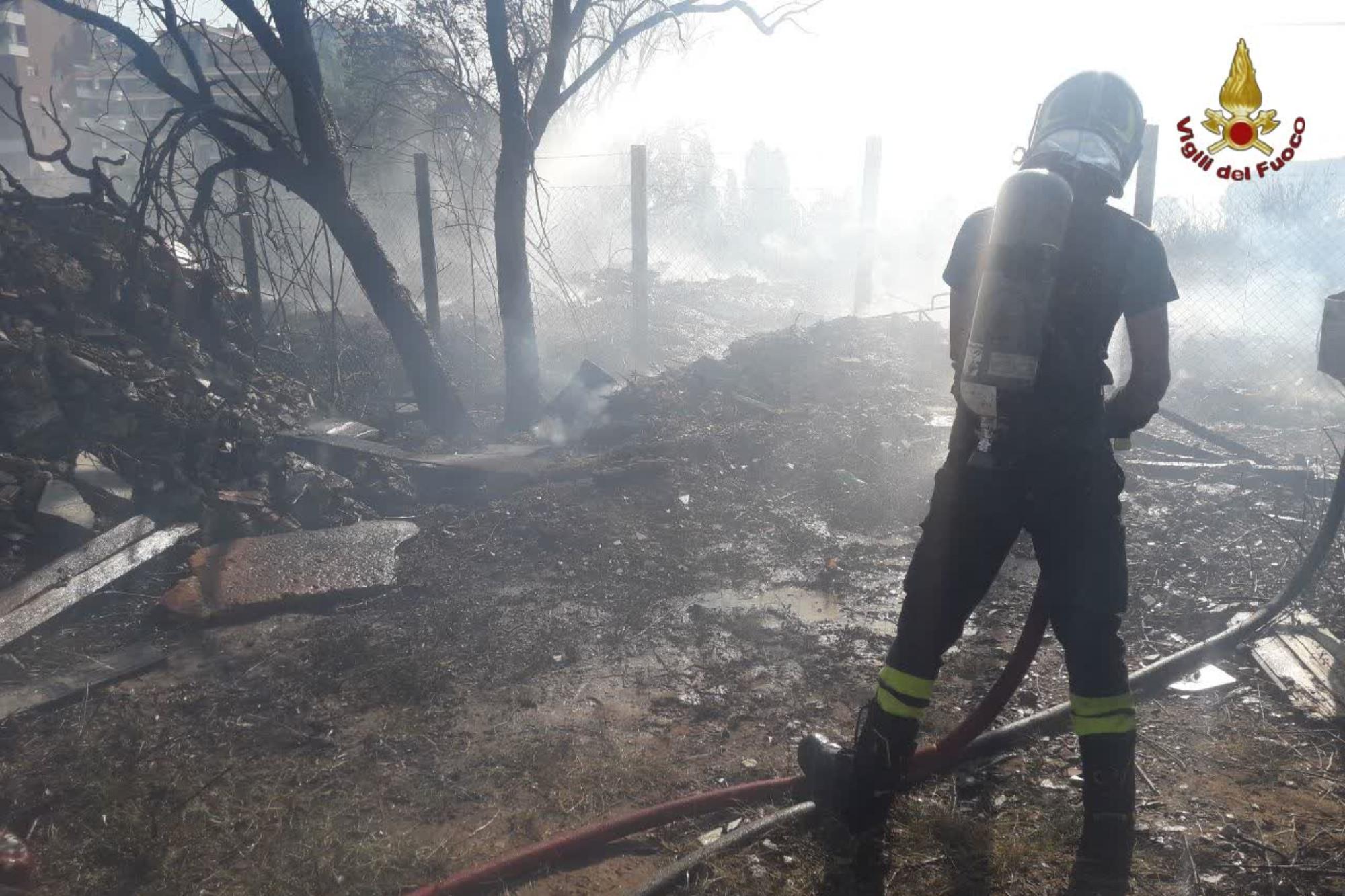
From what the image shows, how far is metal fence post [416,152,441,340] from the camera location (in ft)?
27.8

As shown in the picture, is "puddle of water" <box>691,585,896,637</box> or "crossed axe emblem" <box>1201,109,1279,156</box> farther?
"crossed axe emblem" <box>1201,109,1279,156</box>

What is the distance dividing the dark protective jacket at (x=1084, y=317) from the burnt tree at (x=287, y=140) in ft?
18.6

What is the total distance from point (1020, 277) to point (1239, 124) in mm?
6120

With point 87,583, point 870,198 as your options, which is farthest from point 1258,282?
point 87,583

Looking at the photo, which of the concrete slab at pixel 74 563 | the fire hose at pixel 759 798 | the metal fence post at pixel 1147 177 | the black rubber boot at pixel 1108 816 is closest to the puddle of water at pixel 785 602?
the fire hose at pixel 759 798

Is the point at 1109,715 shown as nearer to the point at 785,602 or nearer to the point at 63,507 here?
the point at 785,602

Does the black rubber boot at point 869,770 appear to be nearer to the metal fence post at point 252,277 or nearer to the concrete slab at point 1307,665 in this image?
the concrete slab at point 1307,665

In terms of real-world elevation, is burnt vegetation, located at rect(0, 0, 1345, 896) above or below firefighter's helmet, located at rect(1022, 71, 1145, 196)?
below

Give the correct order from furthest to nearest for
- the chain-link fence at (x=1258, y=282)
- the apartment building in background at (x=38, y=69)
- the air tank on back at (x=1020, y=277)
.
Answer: the apartment building in background at (x=38, y=69)
the chain-link fence at (x=1258, y=282)
the air tank on back at (x=1020, y=277)

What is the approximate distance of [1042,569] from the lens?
2336 mm

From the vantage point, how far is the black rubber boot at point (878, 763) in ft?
7.85

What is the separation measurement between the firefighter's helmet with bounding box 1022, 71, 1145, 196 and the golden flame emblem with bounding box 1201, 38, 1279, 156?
9.93 ft

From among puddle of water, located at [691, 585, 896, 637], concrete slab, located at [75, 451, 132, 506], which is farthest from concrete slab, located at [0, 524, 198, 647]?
puddle of water, located at [691, 585, 896, 637]

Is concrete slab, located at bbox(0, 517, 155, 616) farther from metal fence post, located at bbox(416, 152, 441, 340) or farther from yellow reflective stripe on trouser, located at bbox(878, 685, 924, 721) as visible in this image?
metal fence post, located at bbox(416, 152, 441, 340)
